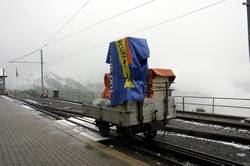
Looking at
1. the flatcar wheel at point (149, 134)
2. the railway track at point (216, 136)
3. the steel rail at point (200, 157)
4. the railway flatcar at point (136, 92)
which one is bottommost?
the steel rail at point (200, 157)

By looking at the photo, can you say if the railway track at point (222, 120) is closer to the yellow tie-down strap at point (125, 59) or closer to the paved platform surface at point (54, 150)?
the yellow tie-down strap at point (125, 59)

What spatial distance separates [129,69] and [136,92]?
0.69 metres

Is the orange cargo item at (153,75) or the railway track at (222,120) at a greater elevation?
the orange cargo item at (153,75)

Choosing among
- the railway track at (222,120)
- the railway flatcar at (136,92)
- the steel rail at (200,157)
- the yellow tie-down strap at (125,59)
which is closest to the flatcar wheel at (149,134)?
the railway flatcar at (136,92)

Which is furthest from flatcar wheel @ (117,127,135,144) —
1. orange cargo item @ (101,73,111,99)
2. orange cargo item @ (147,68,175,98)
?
orange cargo item @ (101,73,111,99)

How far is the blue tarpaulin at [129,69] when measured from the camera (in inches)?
322

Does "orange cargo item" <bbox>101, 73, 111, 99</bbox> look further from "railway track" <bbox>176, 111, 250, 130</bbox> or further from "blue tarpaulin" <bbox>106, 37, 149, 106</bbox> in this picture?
"railway track" <bbox>176, 111, 250, 130</bbox>

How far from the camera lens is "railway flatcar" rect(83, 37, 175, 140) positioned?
320 inches

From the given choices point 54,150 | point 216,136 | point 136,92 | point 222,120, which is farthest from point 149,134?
point 222,120

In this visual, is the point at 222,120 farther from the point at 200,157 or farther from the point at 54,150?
the point at 54,150

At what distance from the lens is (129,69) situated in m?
8.23

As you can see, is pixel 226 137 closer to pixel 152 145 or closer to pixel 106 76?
pixel 152 145

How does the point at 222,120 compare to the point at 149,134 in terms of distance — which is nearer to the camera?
the point at 149,134

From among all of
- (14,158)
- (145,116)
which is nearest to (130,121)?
(145,116)
